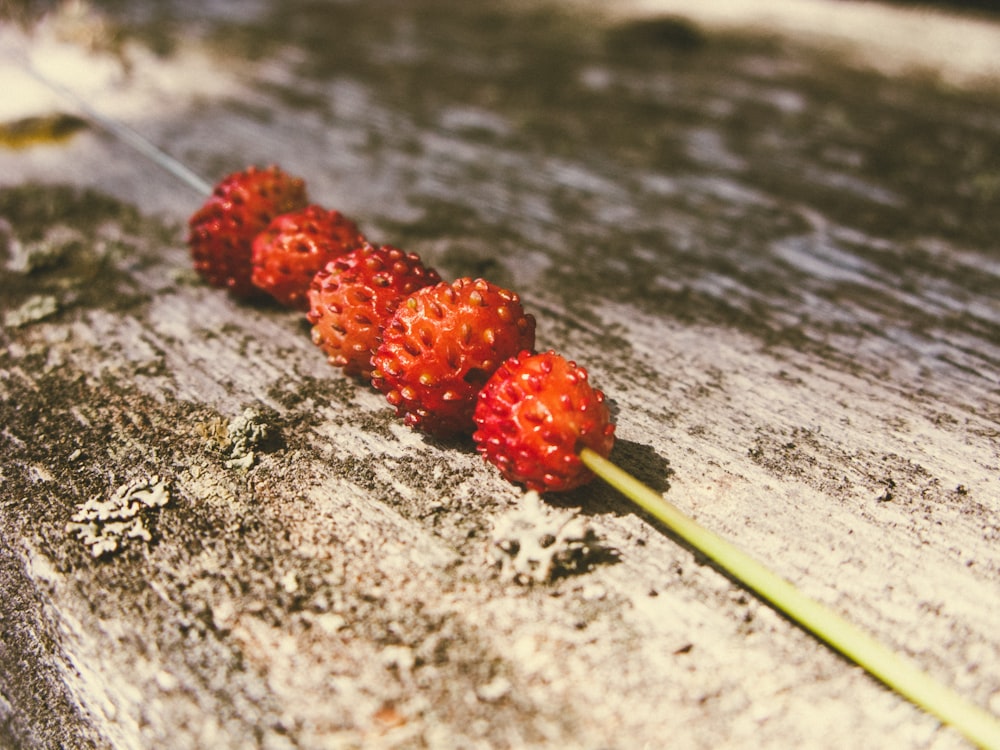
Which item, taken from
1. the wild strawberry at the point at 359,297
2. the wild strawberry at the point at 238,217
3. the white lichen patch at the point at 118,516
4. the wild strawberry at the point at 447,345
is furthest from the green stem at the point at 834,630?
the wild strawberry at the point at 238,217

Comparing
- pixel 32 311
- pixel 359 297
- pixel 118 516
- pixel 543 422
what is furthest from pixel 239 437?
pixel 32 311

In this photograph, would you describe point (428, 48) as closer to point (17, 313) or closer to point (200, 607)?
point (17, 313)

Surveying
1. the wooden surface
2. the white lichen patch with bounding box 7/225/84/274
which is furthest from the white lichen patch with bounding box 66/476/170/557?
the white lichen patch with bounding box 7/225/84/274

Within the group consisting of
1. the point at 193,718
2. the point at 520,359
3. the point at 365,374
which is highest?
the point at 520,359

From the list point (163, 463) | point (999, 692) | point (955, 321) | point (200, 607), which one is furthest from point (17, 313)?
point (955, 321)

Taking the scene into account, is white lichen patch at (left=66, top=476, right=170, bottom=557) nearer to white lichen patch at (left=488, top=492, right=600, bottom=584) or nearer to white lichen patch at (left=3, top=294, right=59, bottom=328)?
white lichen patch at (left=488, top=492, right=600, bottom=584)

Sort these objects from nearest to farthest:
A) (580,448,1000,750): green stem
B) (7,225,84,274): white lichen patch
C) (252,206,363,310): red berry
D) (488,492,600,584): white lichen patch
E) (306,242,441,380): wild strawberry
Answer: (580,448,1000,750): green stem → (488,492,600,584): white lichen patch → (306,242,441,380): wild strawberry → (252,206,363,310): red berry → (7,225,84,274): white lichen patch
